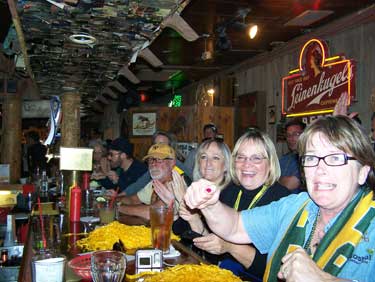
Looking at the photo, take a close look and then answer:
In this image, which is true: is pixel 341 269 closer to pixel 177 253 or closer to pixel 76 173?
pixel 177 253

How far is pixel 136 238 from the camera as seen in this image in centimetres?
220

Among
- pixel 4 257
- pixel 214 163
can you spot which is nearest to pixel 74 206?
pixel 4 257

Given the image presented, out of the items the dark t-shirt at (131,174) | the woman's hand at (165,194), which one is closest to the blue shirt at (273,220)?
the woman's hand at (165,194)

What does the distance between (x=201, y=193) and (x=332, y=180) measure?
20.6 inches

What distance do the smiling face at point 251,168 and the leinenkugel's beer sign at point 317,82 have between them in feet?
9.38

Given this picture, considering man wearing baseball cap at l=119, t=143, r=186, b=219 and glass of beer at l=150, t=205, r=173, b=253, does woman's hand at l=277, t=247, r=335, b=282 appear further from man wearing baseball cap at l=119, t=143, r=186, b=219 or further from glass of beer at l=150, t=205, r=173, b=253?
man wearing baseball cap at l=119, t=143, r=186, b=219

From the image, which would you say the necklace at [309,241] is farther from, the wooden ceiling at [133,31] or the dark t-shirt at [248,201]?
the wooden ceiling at [133,31]

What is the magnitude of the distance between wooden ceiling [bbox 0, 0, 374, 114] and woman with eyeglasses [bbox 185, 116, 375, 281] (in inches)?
41.8

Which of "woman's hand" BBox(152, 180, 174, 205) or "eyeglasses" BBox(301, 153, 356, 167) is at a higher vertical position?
"eyeglasses" BBox(301, 153, 356, 167)

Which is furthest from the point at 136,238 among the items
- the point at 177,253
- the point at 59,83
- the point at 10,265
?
the point at 59,83

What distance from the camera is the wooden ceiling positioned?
2223 mm

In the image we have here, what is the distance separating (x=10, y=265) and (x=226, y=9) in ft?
13.0

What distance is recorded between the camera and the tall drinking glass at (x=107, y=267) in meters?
1.42

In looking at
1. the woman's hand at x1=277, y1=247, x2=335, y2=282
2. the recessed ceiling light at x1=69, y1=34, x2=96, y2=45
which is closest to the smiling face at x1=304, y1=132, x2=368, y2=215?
the woman's hand at x1=277, y1=247, x2=335, y2=282
